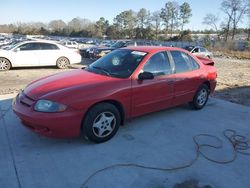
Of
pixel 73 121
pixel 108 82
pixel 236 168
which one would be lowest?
pixel 236 168

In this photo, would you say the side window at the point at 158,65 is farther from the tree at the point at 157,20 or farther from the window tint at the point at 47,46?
the tree at the point at 157,20

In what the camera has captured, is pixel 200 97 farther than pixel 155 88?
Yes

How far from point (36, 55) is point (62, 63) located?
1.32 metres

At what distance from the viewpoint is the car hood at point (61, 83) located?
411cm

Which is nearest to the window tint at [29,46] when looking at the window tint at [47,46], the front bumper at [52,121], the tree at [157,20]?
the window tint at [47,46]

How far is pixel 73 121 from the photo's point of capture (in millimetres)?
3873

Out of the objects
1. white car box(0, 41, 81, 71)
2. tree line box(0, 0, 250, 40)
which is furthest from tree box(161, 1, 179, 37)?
white car box(0, 41, 81, 71)

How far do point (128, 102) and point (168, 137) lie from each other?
935 mm

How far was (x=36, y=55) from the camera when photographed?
1226cm

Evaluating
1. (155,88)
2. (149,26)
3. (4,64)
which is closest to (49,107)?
(155,88)

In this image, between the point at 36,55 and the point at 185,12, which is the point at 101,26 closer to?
the point at 185,12

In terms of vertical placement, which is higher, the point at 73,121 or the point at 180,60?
the point at 180,60

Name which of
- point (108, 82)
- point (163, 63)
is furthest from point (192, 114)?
point (108, 82)

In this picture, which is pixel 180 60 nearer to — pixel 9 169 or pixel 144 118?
pixel 144 118
